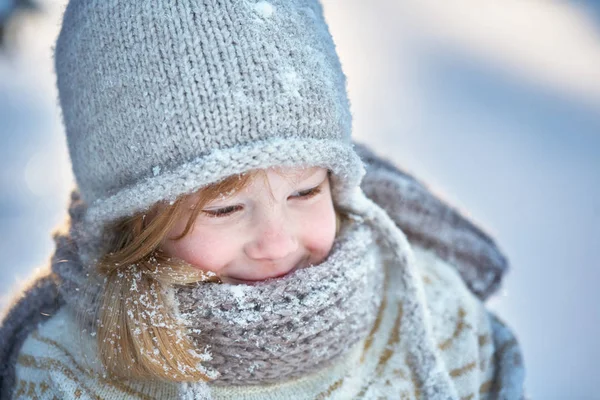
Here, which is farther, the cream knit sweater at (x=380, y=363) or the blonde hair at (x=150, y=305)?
the cream knit sweater at (x=380, y=363)

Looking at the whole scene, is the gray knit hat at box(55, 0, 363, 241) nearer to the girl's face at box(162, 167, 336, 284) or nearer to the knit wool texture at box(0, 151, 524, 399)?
the girl's face at box(162, 167, 336, 284)

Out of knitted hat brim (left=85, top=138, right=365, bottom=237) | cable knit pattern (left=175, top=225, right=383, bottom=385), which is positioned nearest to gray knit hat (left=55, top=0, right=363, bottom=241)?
knitted hat brim (left=85, top=138, right=365, bottom=237)

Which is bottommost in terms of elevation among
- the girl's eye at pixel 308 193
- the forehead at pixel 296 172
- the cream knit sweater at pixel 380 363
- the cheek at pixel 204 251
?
the cream knit sweater at pixel 380 363

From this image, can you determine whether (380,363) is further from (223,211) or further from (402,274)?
(223,211)

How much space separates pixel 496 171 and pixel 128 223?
197cm

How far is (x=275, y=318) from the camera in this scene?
1064 mm

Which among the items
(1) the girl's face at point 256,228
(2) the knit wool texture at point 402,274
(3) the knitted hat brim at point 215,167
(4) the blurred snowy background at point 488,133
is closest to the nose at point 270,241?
(1) the girl's face at point 256,228

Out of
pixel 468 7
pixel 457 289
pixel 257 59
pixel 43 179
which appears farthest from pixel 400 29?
pixel 257 59

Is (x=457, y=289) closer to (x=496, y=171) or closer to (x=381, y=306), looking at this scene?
(x=381, y=306)

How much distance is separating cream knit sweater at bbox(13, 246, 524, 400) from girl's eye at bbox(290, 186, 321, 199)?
36 centimetres

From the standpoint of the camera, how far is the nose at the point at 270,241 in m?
1.09

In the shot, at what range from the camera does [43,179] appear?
2.75m

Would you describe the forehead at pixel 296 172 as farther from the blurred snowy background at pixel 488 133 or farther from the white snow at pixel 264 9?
the blurred snowy background at pixel 488 133

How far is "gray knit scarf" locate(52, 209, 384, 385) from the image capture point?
107cm
